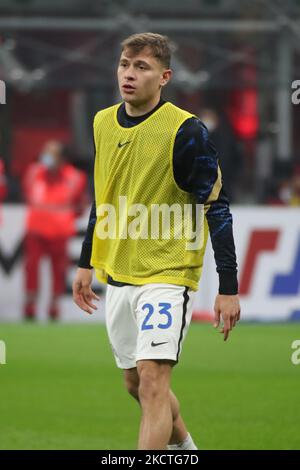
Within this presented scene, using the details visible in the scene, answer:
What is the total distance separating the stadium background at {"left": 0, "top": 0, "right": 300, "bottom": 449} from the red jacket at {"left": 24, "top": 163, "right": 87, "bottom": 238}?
26cm

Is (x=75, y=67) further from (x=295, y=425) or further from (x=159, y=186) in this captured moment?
(x=159, y=186)

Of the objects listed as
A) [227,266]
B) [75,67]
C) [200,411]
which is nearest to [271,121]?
[75,67]

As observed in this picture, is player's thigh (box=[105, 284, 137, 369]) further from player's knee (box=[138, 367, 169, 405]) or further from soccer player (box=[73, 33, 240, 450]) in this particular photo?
player's knee (box=[138, 367, 169, 405])

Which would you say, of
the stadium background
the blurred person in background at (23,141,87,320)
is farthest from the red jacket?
the stadium background

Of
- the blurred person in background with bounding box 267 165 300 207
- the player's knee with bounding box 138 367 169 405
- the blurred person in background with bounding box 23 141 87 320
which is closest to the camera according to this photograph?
the player's knee with bounding box 138 367 169 405

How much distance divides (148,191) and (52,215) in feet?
35.4

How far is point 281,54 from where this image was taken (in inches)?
789

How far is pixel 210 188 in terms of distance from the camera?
731cm

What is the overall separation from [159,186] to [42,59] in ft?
41.2

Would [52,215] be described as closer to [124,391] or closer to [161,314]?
[124,391]

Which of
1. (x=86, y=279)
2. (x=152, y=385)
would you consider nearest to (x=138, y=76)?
(x=86, y=279)

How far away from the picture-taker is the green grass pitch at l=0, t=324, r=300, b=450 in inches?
363

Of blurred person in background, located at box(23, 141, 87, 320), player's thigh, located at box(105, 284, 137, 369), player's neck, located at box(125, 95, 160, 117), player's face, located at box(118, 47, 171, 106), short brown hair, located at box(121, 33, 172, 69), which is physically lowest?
blurred person in background, located at box(23, 141, 87, 320)

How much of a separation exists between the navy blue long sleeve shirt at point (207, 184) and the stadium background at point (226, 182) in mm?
2285
